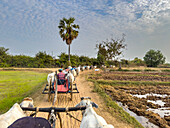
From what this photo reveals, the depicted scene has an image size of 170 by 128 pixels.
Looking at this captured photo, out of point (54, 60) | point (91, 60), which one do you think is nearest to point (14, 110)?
point (54, 60)

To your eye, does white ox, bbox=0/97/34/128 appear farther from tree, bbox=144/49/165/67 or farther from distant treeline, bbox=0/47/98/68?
tree, bbox=144/49/165/67

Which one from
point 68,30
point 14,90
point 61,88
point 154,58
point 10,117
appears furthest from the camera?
point 154,58

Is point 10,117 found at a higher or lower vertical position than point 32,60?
lower

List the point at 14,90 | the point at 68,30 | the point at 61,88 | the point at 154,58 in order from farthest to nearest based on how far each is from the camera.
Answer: the point at 154,58 → the point at 68,30 → the point at 14,90 → the point at 61,88

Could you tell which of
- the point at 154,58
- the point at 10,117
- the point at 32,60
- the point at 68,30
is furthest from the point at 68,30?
the point at 154,58

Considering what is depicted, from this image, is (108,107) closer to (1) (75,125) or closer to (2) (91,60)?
(1) (75,125)

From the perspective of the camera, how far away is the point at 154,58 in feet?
143

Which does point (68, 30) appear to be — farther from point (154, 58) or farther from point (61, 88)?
point (154, 58)

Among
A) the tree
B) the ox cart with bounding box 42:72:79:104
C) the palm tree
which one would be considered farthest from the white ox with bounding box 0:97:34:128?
the tree

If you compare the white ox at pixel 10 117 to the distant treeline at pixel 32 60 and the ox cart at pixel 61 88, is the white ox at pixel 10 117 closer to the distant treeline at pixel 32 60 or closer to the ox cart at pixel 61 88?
the ox cart at pixel 61 88

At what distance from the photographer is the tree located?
43.1 meters

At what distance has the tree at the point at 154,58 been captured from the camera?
43.1 meters

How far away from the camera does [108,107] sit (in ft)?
17.6

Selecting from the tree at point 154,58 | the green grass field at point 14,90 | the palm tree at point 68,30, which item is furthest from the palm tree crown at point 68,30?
the tree at point 154,58
